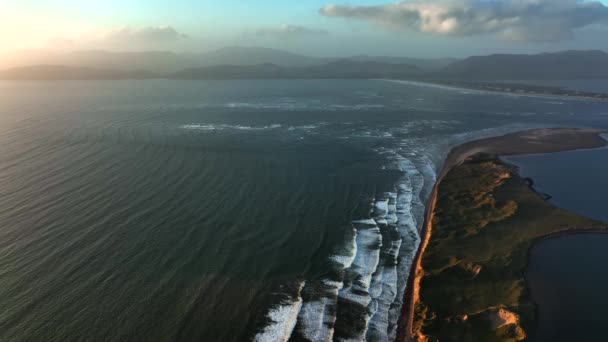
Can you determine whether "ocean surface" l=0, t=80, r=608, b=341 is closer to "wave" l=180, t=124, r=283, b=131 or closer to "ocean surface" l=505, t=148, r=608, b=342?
"wave" l=180, t=124, r=283, b=131

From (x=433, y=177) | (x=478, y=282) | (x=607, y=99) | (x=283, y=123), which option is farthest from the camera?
(x=607, y=99)

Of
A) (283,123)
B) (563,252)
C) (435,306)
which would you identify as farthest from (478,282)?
(283,123)

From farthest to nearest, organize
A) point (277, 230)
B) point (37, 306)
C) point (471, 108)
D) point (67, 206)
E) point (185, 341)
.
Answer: point (471, 108)
point (67, 206)
point (277, 230)
point (37, 306)
point (185, 341)

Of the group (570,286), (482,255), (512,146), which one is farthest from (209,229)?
(512,146)

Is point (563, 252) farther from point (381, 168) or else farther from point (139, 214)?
point (139, 214)

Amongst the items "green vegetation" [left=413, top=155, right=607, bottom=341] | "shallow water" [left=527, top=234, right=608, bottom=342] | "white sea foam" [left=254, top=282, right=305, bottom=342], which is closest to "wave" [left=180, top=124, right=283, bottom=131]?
"green vegetation" [left=413, top=155, right=607, bottom=341]

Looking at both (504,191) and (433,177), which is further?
(433,177)
